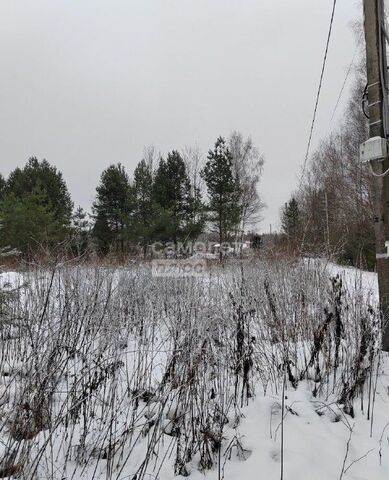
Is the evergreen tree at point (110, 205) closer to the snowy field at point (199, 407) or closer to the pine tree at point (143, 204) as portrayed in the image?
the pine tree at point (143, 204)

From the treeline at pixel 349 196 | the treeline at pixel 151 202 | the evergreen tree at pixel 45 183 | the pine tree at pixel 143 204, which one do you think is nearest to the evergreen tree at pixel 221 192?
the treeline at pixel 151 202

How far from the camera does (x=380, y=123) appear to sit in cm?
295

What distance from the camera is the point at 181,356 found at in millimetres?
2014

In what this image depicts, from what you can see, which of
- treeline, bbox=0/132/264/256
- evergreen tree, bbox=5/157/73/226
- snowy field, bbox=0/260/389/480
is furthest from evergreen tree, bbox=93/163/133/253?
snowy field, bbox=0/260/389/480

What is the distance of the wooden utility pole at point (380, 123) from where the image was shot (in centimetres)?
291

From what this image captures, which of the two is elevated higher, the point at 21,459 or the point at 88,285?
the point at 88,285

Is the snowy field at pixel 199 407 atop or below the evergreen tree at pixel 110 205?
below

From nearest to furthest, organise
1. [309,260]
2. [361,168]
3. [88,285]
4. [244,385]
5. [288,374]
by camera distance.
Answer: [244,385], [288,374], [88,285], [309,260], [361,168]

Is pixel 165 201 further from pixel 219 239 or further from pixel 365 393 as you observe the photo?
pixel 365 393

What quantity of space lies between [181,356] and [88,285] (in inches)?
102

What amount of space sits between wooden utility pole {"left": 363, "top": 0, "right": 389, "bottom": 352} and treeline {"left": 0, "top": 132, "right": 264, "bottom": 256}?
1132 cm

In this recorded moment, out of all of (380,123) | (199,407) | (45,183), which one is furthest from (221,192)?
(199,407)

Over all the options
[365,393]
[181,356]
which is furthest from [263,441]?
[365,393]

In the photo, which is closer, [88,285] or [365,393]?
[365,393]
